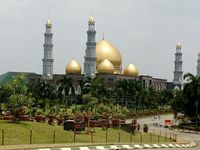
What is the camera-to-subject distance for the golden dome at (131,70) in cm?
16338

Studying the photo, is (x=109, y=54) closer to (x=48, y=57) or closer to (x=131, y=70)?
(x=131, y=70)

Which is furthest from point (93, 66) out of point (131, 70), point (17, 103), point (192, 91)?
point (17, 103)

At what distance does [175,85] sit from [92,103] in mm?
122914

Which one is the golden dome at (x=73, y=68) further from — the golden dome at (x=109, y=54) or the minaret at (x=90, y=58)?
the golden dome at (x=109, y=54)

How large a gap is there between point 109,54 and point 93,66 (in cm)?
858

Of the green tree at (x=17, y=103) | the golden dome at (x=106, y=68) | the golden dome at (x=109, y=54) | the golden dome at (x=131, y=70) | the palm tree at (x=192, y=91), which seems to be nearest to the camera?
the green tree at (x=17, y=103)

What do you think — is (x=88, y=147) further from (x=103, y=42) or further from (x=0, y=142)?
(x=103, y=42)

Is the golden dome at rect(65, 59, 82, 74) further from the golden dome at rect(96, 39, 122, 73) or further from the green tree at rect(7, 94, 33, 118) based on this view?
the green tree at rect(7, 94, 33, 118)

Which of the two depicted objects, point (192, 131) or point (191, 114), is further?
point (191, 114)

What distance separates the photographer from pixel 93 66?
506ft

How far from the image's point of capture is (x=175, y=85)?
655ft

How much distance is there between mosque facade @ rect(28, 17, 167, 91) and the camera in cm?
15250

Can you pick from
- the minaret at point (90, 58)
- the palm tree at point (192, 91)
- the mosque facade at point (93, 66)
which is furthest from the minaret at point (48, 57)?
the palm tree at point (192, 91)

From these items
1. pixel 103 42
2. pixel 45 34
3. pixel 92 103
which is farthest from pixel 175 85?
pixel 92 103
